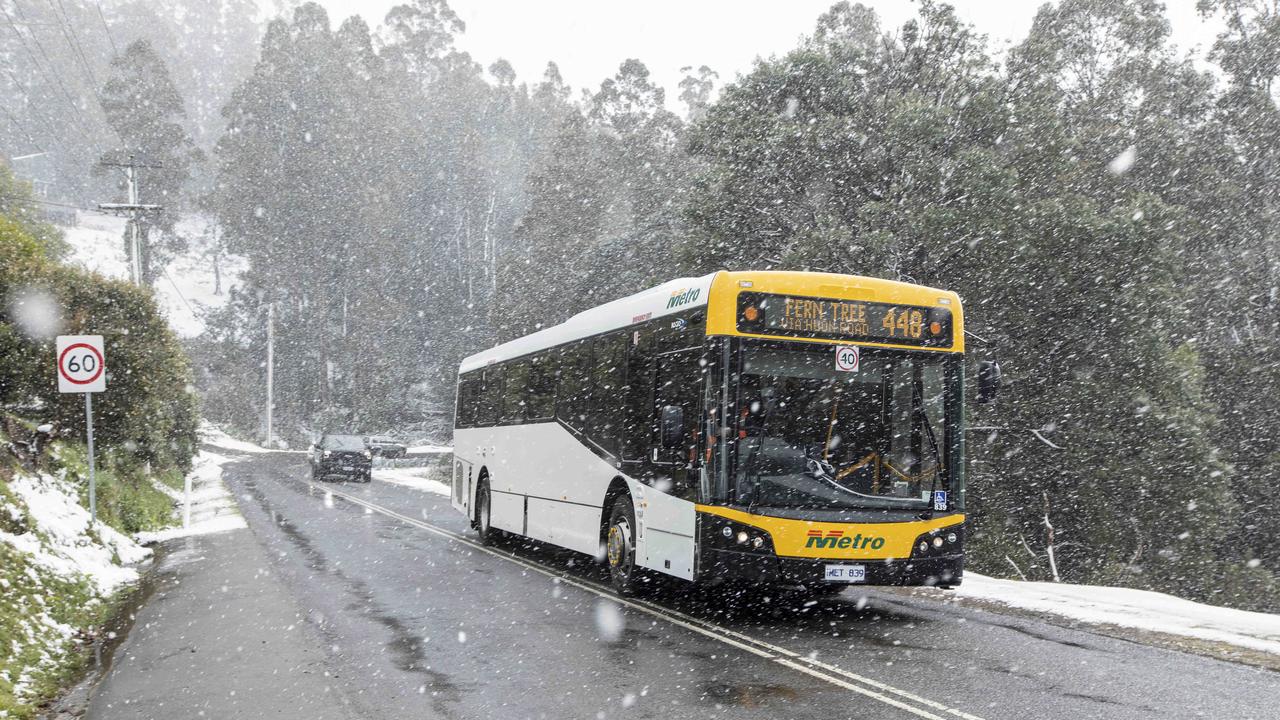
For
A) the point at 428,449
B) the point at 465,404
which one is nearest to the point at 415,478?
the point at 465,404

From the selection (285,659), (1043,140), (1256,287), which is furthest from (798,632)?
(1256,287)

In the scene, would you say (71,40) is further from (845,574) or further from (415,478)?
(845,574)

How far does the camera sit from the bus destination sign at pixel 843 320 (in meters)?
10.1

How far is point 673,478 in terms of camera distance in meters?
10.6

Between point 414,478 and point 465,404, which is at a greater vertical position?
point 465,404

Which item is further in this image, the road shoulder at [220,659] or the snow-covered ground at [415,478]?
the snow-covered ground at [415,478]

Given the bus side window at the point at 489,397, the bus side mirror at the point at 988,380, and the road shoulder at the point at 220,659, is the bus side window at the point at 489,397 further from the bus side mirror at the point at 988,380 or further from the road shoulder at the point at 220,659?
the bus side mirror at the point at 988,380

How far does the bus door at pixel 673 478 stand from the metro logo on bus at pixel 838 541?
1062 mm

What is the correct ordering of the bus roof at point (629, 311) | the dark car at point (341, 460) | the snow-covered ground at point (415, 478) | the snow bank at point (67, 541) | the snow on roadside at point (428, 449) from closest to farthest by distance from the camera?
the bus roof at point (629, 311) < the snow bank at point (67, 541) < the snow-covered ground at point (415, 478) < the dark car at point (341, 460) < the snow on roadside at point (428, 449)

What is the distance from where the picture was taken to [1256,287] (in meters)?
32.2

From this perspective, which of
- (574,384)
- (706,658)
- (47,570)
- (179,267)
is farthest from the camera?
(179,267)

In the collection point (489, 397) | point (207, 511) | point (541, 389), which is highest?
point (541, 389)

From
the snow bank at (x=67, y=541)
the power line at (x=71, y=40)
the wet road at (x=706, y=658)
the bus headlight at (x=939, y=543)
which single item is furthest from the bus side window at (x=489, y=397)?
the power line at (x=71, y=40)

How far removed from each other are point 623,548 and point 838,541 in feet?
9.51
